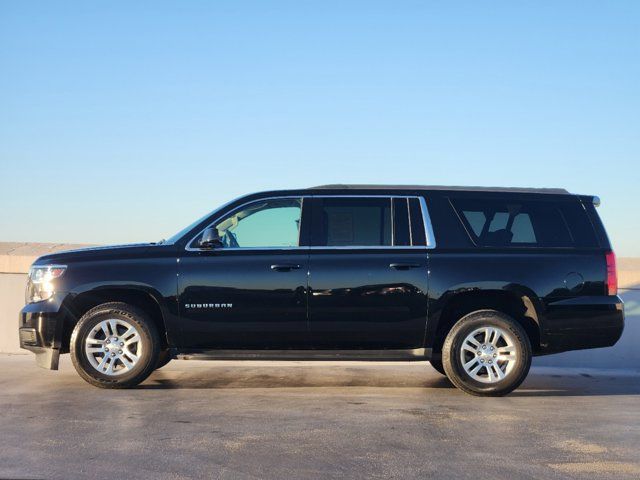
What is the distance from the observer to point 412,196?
8.33m

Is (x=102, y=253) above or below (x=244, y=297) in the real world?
above

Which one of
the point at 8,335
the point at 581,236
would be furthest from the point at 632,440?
the point at 8,335

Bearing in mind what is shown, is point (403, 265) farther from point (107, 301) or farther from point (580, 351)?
point (580, 351)

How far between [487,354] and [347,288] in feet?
4.74

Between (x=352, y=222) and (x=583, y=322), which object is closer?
(x=583, y=322)

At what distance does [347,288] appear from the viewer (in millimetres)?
7980

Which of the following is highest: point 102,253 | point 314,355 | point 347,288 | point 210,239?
point 210,239

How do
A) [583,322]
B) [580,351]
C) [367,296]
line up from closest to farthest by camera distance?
[367,296] < [583,322] < [580,351]

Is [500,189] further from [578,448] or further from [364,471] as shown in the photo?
[364,471]

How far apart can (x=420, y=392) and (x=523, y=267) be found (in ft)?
5.04

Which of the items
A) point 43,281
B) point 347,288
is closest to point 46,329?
point 43,281

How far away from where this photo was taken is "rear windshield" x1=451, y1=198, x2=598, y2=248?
8.27m

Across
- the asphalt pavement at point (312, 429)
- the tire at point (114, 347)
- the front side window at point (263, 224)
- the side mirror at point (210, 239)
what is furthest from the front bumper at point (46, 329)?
the front side window at point (263, 224)

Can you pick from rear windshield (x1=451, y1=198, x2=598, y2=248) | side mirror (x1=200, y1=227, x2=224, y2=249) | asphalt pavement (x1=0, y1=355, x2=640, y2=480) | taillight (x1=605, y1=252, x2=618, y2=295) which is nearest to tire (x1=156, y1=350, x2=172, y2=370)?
asphalt pavement (x1=0, y1=355, x2=640, y2=480)
